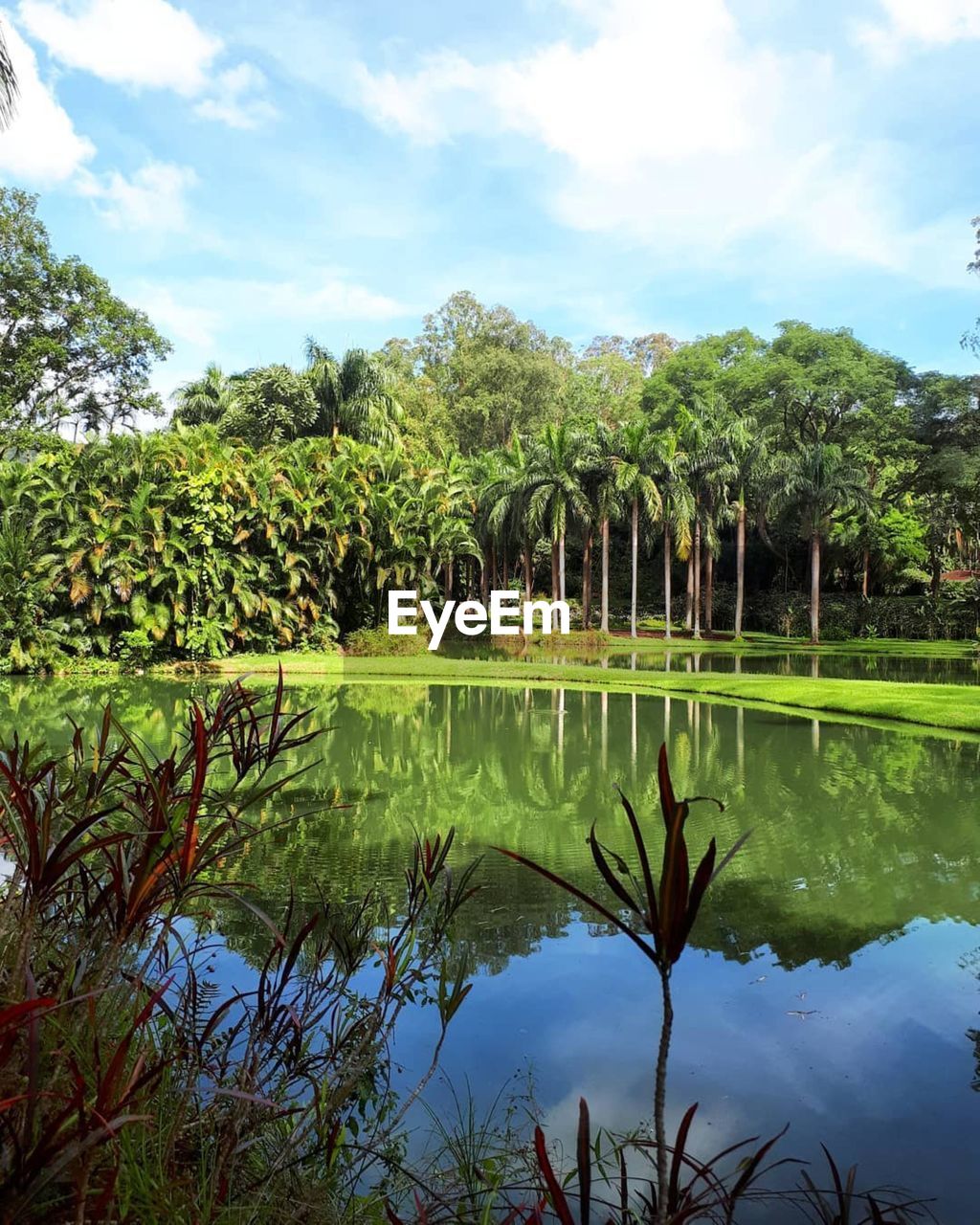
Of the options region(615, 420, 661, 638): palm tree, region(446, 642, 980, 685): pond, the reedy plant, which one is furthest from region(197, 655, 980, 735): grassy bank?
the reedy plant

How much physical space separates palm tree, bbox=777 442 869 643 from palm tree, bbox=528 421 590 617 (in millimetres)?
6950

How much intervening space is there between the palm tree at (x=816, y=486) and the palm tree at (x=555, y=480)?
274 inches

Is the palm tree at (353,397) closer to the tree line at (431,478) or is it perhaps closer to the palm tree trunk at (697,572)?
the tree line at (431,478)

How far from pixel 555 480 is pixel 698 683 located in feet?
48.0

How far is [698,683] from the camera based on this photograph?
1753 centimetres

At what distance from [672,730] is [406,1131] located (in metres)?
9.68

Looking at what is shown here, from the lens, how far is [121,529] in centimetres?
2172

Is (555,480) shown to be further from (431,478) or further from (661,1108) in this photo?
(661,1108)

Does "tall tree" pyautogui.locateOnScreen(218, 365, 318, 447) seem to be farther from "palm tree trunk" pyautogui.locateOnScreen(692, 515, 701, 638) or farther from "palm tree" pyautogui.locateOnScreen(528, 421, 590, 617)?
"palm tree trunk" pyautogui.locateOnScreen(692, 515, 701, 638)

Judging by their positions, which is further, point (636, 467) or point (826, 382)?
point (826, 382)

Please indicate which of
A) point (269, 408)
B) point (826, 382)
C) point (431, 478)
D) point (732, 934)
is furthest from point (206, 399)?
point (732, 934)

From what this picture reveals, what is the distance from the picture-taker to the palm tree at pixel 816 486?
3089cm

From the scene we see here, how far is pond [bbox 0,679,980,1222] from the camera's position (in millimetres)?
3260

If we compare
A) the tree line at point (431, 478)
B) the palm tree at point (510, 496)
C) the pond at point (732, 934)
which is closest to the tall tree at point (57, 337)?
the tree line at point (431, 478)
